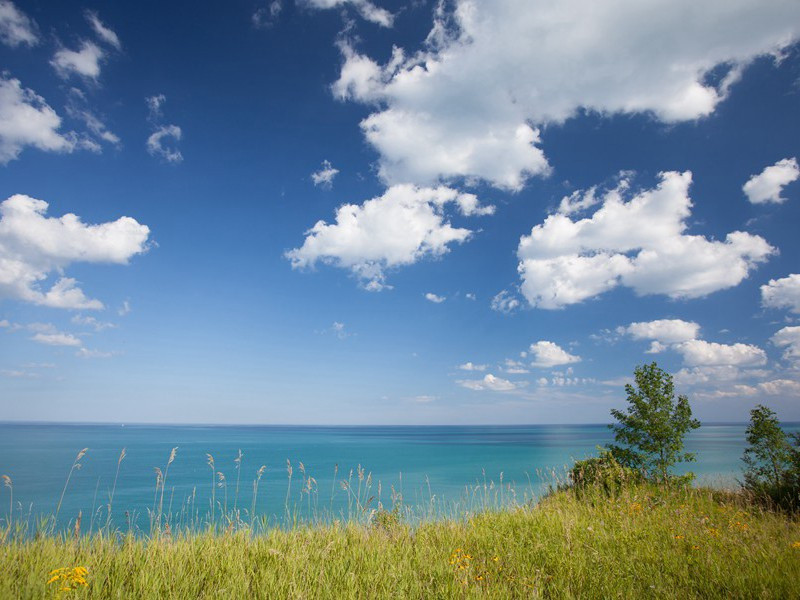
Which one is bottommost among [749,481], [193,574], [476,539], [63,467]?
[63,467]

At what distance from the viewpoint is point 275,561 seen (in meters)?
4.70

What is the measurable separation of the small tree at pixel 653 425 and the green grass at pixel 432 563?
46.4ft

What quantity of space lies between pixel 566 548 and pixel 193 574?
4661mm

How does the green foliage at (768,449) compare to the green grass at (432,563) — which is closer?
the green grass at (432,563)

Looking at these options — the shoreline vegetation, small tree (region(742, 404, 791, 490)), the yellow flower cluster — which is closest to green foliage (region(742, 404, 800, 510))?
small tree (region(742, 404, 791, 490))

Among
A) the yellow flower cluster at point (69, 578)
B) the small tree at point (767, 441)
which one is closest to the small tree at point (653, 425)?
the small tree at point (767, 441)

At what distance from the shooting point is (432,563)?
16.4 feet

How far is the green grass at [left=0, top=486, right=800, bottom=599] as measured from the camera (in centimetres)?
400

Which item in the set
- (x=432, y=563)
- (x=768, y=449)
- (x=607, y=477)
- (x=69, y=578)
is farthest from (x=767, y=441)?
(x=69, y=578)

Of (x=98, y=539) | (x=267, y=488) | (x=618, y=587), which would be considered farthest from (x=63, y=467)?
(x=618, y=587)

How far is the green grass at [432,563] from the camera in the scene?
13.1 ft

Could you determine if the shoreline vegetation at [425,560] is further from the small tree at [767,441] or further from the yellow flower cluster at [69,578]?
the small tree at [767,441]

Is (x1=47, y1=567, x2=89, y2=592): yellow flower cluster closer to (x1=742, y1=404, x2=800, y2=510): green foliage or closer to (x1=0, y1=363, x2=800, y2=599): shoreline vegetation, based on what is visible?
(x1=0, y1=363, x2=800, y2=599): shoreline vegetation

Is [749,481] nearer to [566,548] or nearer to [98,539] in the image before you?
[566,548]
